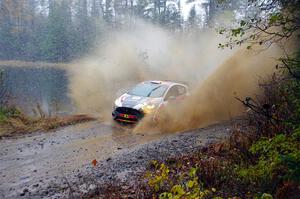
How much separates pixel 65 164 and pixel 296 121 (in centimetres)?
597

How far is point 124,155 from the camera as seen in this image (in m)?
9.86

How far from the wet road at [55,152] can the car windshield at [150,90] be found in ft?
6.38

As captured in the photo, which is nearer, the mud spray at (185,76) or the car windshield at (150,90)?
the car windshield at (150,90)

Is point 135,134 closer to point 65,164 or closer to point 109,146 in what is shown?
point 109,146

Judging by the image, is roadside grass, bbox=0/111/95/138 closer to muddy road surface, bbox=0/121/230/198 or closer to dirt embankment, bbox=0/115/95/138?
dirt embankment, bbox=0/115/95/138

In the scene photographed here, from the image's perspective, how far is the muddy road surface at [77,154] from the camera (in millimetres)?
7684

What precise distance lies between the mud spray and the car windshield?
0.90m

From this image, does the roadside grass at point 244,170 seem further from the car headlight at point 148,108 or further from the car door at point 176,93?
the car door at point 176,93

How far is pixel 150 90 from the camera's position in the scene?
15320 millimetres

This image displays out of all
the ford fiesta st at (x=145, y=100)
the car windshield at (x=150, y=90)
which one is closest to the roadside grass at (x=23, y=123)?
the ford fiesta st at (x=145, y=100)

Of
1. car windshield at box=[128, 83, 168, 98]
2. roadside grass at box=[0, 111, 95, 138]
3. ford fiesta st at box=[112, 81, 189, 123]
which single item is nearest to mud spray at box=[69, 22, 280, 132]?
ford fiesta st at box=[112, 81, 189, 123]

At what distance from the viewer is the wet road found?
801 cm

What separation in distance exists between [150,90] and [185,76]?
783 inches

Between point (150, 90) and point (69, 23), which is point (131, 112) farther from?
point (69, 23)
